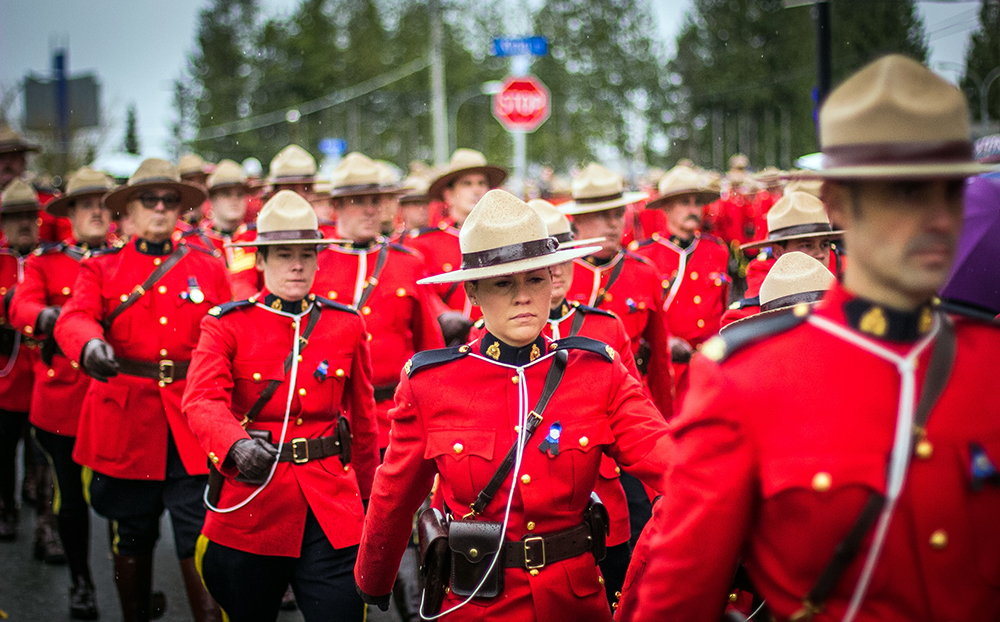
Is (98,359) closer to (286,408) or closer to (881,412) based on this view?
(286,408)

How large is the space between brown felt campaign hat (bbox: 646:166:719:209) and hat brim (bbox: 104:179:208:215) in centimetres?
419

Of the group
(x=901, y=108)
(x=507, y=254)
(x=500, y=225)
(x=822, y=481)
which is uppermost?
(x=901, y=108)

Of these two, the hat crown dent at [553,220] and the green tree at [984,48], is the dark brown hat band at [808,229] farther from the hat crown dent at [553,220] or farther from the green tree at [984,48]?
the green tree at [984,48]

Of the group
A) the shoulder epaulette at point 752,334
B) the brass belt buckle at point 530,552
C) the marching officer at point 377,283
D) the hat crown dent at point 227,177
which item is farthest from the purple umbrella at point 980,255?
the hat crown dent at point 227,177

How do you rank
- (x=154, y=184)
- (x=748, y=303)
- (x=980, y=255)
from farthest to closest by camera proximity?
(x=154, y=184), (x=748, y=303), (x=980, y=255)

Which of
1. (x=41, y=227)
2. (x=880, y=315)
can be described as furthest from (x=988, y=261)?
(x=41, y=227)

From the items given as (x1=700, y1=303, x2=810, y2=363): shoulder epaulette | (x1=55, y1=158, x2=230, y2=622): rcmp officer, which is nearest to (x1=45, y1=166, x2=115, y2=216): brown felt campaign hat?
(x1=55, y1=158, x2=230, y2=622): rcmp officer

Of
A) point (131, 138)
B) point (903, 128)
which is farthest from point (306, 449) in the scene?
point (131, 138)

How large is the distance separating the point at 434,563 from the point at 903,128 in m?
2.02

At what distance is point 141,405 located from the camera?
20.1 feet

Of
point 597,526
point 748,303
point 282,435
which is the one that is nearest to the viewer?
point 597,526

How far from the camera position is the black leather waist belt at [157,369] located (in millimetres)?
6133

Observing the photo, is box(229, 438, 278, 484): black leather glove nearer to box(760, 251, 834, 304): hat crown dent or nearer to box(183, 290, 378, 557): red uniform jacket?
box(183, 290, 378, 557): red uniform jacket

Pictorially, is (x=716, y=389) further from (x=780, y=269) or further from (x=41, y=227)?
(x=41, y=227)
